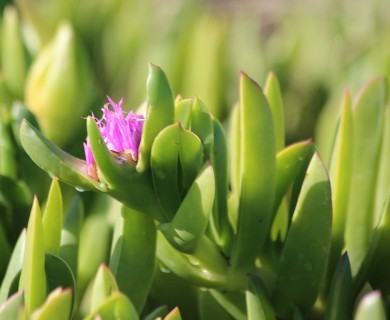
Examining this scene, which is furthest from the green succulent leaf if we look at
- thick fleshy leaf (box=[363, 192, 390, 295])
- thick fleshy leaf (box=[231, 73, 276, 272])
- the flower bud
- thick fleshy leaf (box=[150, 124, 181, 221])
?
the flower bud

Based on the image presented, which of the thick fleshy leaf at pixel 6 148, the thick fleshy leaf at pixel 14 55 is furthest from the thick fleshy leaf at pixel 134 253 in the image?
the thick fleshy leaf at pixel 14 55

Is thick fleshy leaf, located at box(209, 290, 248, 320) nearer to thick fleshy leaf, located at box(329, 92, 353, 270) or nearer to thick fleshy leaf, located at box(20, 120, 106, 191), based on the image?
thick fleshy leaf, located at box(329, 92, 353, 270)

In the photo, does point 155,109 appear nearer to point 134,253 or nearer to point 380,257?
point 134,253

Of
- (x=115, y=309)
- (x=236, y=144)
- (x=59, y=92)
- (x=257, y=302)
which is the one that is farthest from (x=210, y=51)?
(x=115, y=309)

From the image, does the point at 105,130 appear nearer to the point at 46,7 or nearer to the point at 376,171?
Answer: the point at 376,171

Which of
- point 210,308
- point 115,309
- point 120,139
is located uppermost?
point 120,139

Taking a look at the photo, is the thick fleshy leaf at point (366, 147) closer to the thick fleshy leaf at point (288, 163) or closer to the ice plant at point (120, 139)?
the thick fleshy leaf at point (288, 163)
